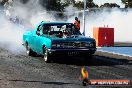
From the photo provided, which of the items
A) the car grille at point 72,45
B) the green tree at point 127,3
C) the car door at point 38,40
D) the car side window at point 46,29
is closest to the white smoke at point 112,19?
the car door at point 38,40

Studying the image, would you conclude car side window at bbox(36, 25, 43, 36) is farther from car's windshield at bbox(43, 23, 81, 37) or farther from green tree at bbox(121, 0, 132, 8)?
green tree at bbox(121, 0, 132, 8)

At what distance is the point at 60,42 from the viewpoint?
13438 millimetres

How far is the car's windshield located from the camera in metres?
14.6

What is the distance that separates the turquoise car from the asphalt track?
0.41 meters

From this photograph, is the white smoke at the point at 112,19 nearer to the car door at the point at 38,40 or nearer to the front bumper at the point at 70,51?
the car door at the point at 38,40

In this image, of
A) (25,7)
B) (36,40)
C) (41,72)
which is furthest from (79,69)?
(25,7)

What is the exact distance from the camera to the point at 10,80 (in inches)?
391

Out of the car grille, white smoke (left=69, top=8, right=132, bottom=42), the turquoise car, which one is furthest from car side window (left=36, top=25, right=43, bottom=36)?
white smoke (left=69, top=8, right=132, bottom=42)

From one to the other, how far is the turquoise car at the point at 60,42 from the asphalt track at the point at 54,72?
41 centimetres

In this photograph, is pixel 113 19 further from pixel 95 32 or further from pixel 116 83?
pixel 116 83

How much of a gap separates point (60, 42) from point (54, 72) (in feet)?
7.30

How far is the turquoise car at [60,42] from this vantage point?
13462 millimetres

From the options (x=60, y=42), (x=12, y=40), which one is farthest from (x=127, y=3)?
(x=60, y=42)

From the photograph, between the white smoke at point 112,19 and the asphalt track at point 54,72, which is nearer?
the asphalt track at point 54,72
